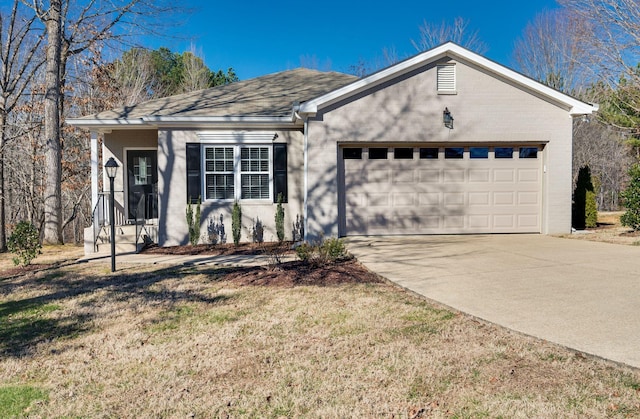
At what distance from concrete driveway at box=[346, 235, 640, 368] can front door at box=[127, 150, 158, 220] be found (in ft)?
19.0

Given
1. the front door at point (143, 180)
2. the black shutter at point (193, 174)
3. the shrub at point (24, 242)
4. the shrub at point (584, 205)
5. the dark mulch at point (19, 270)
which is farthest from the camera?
the shrub at point (584, 205)

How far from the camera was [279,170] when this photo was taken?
1105 cm

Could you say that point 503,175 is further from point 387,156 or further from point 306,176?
point 306,176

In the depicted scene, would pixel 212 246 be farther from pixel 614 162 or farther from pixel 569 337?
pixel 614 162

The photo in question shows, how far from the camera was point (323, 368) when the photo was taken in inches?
145

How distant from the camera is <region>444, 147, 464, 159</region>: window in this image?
1109 centimetres

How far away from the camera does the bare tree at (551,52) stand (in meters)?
23.1

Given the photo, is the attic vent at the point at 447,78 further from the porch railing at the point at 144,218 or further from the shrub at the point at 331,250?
the porch railing at the point at 144,218

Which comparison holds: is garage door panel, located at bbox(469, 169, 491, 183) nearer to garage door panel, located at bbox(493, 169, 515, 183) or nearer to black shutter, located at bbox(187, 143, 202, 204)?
garage door panel, located at bbox(493, 169, 515, 183)

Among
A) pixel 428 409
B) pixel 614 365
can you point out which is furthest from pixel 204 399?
pixel 614 365

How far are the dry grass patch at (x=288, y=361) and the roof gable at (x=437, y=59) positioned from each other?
5.57 metres

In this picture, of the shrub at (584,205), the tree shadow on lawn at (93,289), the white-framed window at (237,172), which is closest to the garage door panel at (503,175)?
the shrub at (584,205)

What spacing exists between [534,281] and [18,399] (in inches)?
235

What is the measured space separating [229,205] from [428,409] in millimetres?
8668
